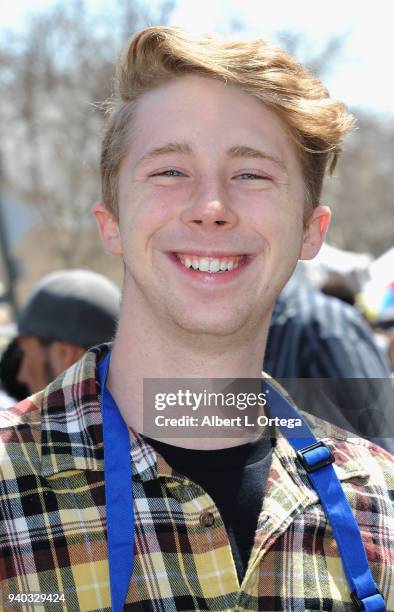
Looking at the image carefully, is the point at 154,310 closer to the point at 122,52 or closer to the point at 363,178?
the point at 122,52

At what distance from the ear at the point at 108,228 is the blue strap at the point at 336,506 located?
57cm

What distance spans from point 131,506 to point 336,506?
0.52 metres

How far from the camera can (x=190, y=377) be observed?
2256 millimetres

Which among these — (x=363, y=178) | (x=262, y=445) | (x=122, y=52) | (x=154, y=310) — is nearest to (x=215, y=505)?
(x=262, y=445)

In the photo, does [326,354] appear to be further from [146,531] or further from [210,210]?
[146,531]

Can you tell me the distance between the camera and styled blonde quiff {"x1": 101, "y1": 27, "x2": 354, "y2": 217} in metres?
2.28

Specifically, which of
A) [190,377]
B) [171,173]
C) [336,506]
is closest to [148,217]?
[171,173]

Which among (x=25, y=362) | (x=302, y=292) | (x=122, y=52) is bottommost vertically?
(x=25, y=362)

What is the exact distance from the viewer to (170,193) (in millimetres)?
2201

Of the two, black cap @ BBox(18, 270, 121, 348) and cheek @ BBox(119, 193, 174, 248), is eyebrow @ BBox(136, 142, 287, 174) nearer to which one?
cheek @ BBox(119, 193, 174, 248)

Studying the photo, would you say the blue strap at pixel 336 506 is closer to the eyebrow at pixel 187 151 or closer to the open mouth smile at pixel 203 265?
the open mouth smile at pixel 203 265

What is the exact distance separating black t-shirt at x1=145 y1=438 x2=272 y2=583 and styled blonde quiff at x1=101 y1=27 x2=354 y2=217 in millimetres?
699

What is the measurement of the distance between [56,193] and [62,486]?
17.7 m

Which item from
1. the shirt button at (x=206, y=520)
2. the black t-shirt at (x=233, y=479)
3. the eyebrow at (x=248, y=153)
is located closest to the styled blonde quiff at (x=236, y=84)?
the eyebrow at (x=248, y=153)
